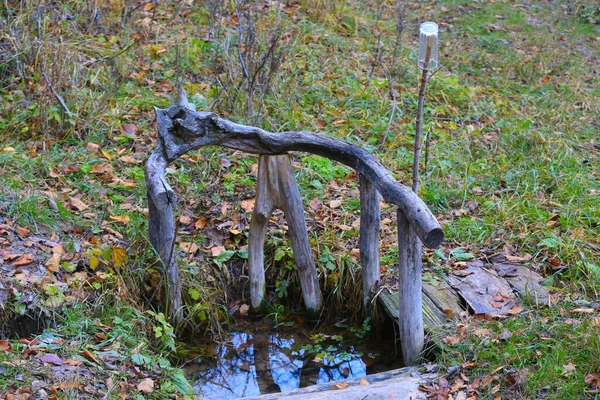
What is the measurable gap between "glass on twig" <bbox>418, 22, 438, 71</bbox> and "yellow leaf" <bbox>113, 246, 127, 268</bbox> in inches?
92.7

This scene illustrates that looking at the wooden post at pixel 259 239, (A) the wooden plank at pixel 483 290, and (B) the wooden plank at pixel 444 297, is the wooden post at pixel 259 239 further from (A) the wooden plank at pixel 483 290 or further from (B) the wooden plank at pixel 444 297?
(A) the wooden plank at pixel 483 290

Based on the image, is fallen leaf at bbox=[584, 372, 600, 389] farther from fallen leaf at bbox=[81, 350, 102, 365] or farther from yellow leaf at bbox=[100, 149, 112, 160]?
yellow leaf at bbox=[100, 149, 112, 160]

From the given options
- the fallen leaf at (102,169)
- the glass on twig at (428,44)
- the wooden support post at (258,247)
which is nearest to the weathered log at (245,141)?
the wooden support post at (258,247)

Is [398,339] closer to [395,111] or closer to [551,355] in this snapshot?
[551,355]

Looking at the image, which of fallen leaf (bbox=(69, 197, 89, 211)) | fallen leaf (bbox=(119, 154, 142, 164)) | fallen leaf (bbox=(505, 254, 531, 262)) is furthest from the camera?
fallen leaf (bbox=(119, 154, 142, 164))

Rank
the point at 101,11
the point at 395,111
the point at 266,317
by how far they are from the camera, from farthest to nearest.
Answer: the point at 101,11 < the point at 395,111 < the point at 266,317

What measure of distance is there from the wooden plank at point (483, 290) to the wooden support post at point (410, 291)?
56 centimetres

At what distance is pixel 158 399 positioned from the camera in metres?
3.73

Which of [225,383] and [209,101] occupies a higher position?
[209,101]

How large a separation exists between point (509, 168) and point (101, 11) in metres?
4.94

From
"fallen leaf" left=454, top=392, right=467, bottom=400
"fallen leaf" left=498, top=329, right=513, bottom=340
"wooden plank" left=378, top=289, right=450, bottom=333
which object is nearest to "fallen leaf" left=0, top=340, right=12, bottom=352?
"wooden plank" left=378, top=289, right=450, bottom=333

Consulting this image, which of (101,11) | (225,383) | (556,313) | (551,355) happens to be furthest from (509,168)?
(101,11)

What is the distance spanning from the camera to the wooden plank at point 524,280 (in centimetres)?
458

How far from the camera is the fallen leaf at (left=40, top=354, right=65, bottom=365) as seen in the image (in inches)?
146
